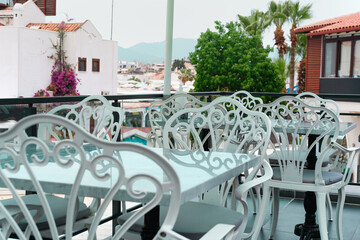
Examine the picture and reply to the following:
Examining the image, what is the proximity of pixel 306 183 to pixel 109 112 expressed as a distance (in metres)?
1.20

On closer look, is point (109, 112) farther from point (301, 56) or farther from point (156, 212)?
point (301, 56)

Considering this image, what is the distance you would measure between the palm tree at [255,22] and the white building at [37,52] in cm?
1017

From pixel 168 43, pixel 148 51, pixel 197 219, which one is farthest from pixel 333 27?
pixel 148 51

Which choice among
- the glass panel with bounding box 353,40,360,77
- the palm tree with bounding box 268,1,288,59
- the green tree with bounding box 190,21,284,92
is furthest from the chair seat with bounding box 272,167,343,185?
the palm tree with bounding box 268,1,288,59

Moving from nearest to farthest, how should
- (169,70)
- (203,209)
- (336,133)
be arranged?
(203,209) < (336,133) < (169,70)

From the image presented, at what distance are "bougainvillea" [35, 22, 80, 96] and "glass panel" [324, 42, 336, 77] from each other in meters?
20.7

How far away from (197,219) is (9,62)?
3709 cm

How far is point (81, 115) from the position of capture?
2.75 meters

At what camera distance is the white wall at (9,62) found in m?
35.6

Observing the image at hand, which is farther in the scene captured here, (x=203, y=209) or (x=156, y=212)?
(x=203, y=209)

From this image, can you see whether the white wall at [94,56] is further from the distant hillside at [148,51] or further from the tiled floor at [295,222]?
the tiled floor at [295,222]

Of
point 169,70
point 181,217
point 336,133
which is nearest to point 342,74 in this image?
point 169,70

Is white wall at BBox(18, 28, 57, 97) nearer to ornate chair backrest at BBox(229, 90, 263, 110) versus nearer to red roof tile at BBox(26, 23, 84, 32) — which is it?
red roof tile at BBox(26, 23, 84, 32)

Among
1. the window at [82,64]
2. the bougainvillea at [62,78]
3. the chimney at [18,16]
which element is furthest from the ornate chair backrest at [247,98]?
the chimney at [18,16]
